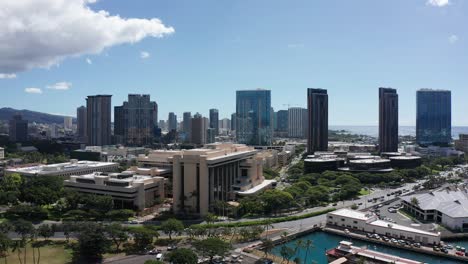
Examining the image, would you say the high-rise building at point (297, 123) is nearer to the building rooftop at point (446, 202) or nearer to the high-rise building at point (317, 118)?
the high-rise building at point (317, 118)

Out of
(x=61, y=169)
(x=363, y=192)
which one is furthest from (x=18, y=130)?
(x=363, y=192)

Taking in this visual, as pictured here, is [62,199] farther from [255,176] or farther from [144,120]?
[144,120]

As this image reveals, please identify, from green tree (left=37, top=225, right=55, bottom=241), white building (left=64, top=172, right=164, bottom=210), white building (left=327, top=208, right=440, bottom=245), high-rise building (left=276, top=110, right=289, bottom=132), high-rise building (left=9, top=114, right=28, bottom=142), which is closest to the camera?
green tree (left=37, top=225, right=55, bottom=241)

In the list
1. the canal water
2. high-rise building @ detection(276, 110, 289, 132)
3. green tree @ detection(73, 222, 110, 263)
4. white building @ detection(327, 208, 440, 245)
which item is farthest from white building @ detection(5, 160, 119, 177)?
high-rise building @ detection(276, 110, 289, 132)

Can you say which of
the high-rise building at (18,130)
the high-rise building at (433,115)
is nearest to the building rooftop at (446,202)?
the high-rise building at (433,115)

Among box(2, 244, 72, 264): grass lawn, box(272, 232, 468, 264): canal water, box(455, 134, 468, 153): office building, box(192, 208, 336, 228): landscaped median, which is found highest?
box(455, 134, 468, 153): office building

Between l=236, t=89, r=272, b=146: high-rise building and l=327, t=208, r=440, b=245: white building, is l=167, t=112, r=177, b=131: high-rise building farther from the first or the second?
l=327, t=208, r=440, b=245: white building

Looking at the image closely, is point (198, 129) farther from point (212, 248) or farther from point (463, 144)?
point (212, 248)

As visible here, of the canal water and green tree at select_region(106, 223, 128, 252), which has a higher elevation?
green tree at select_region(106, 223, 128, 252)

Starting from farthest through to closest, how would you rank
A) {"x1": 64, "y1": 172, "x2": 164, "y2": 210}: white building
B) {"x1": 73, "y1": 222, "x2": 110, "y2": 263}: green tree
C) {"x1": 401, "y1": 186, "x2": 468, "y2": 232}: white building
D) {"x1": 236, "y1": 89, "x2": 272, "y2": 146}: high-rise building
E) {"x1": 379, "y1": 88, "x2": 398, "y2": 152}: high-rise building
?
1. {"x1": 236, "y1": 89, "x2": 272, "y2": 146}: high-rise building
2. {"x1": 379, "y1": 88, "x2": 398, "y2": 152}: high-rise building
3. {"x1": 64, "y1": 172, "x2": 164, "y2": 210}: white building
4. {"x1": 401, "y1": 186, "x2": 468, "y2": 232}: white building
5. {"x1": 73, "y1": 222, "x2": 110, "y2": 263}: green tree

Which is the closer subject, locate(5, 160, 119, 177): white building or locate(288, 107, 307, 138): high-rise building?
locate(5, 160, 119, 177): white building
